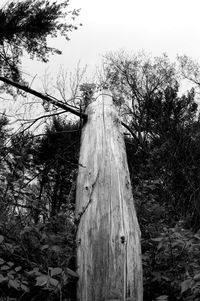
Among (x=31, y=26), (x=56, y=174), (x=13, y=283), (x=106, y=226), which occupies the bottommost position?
(x=13, y=283)

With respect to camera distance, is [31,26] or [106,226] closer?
[106,226]

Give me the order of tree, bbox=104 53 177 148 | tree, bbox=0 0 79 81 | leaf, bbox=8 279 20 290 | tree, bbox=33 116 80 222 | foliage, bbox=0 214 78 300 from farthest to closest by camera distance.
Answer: tree, bbox=104 53 177 148
tree, bbox=0 0 79 81
tree, bbox=33 116 80 222
foliage, bbox=0 214 78 300
leaf, bbox=8 279 20 290

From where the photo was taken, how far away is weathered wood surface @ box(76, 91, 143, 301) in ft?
5.64

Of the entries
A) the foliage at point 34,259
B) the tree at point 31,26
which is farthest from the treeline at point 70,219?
the tree at point 31,26

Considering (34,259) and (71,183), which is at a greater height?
(71,183)

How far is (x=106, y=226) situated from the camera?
1.92 meters

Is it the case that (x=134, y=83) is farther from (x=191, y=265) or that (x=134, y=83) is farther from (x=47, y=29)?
(x=191, y=265)

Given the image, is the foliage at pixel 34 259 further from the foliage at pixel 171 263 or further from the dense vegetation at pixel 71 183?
the foliage at pixel 171 263

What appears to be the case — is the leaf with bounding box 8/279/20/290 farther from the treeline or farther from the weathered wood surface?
the weathered wood surface

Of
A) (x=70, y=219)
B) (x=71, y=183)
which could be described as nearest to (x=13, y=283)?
(x=70, y=219)

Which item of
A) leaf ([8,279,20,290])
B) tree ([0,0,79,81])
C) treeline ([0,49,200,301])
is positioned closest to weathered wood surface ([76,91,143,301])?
treeline ([0,49,200,301])

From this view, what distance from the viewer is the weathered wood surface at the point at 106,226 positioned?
172cm

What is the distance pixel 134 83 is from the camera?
54.6 feet

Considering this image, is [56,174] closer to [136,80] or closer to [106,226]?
[106,226]
